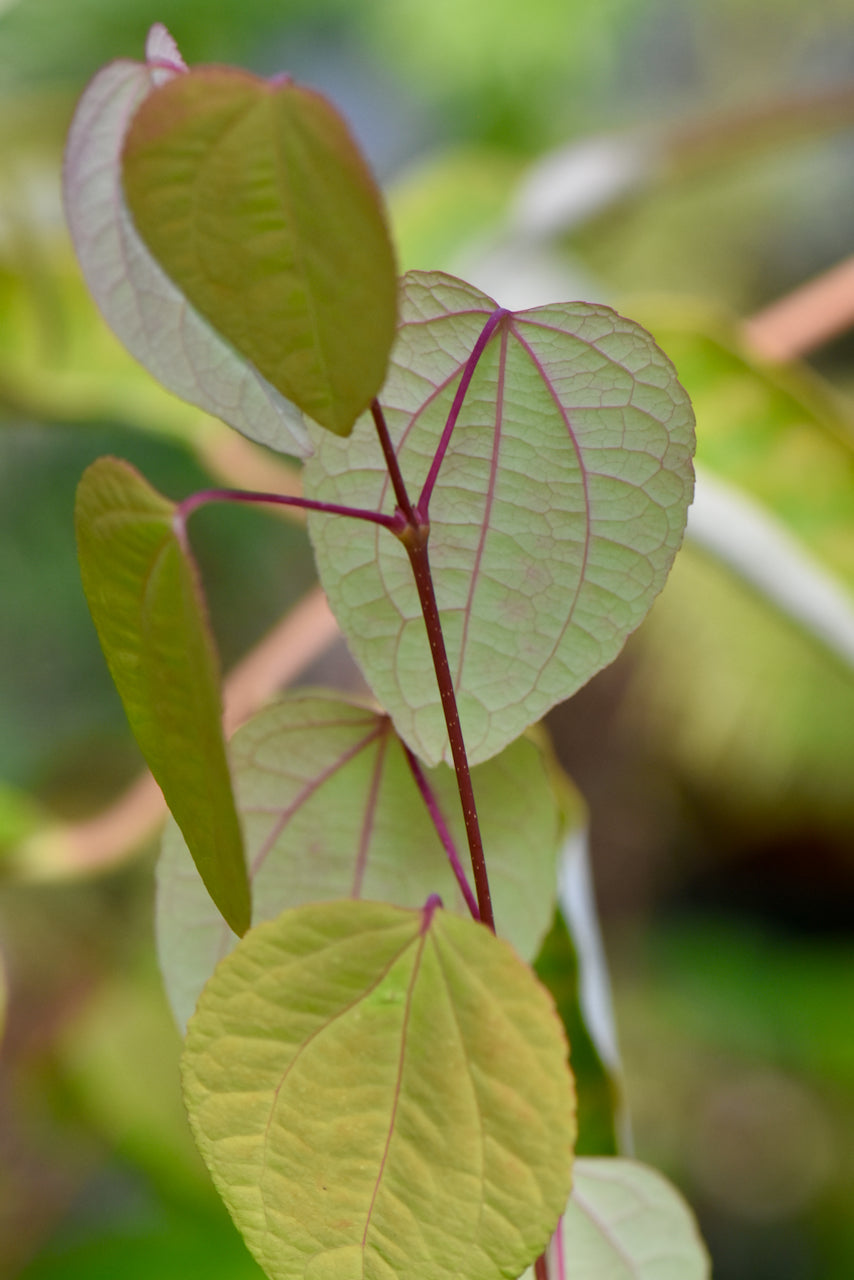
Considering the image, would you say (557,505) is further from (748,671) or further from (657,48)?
(657,48)

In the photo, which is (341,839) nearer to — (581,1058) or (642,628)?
(581,1058)

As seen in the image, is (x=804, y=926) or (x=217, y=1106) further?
(x=804, y=926)

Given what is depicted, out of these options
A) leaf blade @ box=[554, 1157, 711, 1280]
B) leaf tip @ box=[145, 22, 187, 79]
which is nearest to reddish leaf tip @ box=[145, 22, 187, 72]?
leaf tip @ box=[145, 22, 187, 79]

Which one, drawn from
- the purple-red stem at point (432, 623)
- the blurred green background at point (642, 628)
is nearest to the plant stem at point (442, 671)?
the purple-red stem at point (432, 623)

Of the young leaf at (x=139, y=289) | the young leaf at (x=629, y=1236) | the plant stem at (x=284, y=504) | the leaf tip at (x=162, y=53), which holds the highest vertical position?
the leaf tip at (x=162, y=53)

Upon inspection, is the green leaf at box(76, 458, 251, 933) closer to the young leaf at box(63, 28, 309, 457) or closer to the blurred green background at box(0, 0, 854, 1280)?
the young leaf at box(63, 28, 309, 457)

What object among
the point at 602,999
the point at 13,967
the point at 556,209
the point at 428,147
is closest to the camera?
the point at 602,999

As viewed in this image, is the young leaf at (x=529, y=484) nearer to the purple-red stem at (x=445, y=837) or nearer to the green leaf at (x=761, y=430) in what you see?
the purple-red stem at (x=445, y=837)

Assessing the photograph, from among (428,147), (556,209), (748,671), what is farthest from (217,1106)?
(428,147)
